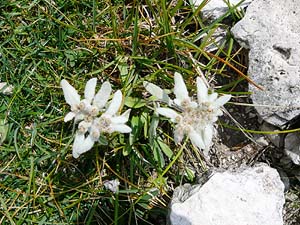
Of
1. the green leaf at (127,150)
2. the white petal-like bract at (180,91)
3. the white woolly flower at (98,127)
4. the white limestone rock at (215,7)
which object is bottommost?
the green leaf at (127,150)

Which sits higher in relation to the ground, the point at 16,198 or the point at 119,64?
the point at 119,64

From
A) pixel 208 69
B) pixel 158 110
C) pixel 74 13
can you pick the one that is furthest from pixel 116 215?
pixel 74 13

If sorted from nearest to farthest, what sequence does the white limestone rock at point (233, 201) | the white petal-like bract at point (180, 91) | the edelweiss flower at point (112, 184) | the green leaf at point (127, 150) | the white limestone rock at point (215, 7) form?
the white petal-like bract at point (180, 91) → the white limestone rock at point (233, 201) → the green leaf at point (127, 150) → the edelweiss flower at point (112, 184) → the white limestone rock at point (215, 7)

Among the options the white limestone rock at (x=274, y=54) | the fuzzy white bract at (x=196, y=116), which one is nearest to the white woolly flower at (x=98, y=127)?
the fuzzy white bract at (x=196, y=116)

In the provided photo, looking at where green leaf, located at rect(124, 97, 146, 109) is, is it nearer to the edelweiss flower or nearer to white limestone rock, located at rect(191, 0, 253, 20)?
the edelweiss flower

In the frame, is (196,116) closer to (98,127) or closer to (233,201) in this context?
(98,127)

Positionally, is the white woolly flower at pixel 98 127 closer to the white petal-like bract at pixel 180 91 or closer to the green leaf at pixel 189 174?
the white petal-like bract at pixel 180 91

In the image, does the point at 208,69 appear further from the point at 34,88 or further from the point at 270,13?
the point at 34,88
